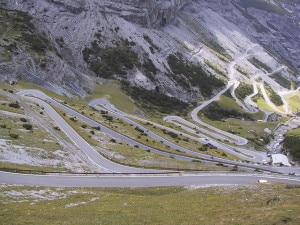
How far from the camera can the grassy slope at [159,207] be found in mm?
30850

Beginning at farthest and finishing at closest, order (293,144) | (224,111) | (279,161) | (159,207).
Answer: (224,111) < (293,144) < (279,161) < (159,207)

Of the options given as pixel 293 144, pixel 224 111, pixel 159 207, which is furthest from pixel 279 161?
pixel 224 111

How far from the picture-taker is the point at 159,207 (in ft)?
125

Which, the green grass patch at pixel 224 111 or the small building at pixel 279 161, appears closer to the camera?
the small building at pixel 279 161

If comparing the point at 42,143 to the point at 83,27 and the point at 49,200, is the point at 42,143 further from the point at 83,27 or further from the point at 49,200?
the point at 83,27

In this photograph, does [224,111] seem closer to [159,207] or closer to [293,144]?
[293,144]

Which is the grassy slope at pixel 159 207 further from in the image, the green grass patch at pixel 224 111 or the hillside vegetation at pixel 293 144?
the green grass patch at pixel 224 111

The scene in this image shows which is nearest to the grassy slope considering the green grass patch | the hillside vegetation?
the hillside vegetation

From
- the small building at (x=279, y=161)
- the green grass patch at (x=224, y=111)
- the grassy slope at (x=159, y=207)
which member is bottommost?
the small building at (x=279, y=161)

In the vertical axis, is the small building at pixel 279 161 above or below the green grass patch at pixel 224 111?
below

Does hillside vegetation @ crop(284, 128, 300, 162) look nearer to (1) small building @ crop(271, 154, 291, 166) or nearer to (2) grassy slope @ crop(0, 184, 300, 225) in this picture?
(1) small building @ crop(271, 154, 291, 166)

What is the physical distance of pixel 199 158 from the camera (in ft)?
277

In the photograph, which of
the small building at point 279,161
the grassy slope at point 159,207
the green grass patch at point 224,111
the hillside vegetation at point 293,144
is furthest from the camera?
the green grass patch at point 224,111

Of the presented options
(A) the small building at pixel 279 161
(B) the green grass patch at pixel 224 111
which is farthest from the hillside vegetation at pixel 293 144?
(B) the green grass patch at pixel 224 111
